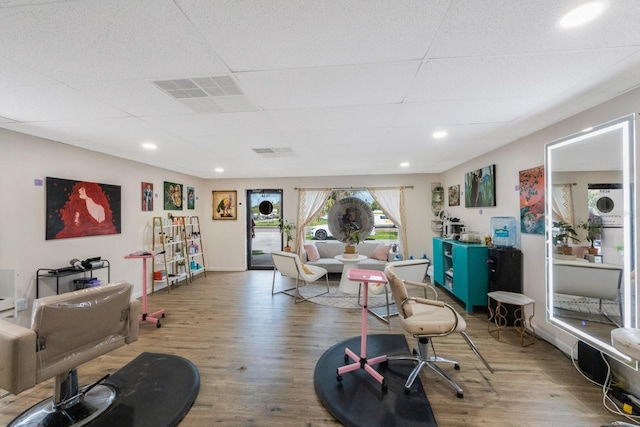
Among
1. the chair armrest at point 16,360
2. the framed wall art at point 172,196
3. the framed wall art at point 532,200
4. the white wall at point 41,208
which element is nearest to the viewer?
the chair armrest at point 16,360

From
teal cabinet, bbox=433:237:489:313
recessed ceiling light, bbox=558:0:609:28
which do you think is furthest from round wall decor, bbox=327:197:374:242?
recessed ceiling light, bbox=558:0:609:28

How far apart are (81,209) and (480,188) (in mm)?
5854

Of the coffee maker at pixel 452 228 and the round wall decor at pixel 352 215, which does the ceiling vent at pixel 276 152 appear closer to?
the round wall decor at pixel 352 215

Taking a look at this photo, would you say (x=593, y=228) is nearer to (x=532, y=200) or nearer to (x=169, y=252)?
(x=532, y=200)

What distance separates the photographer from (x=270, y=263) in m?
6.44

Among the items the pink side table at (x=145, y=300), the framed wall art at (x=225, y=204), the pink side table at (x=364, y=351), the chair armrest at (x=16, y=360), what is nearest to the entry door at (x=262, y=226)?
the framed wall art at (x=225, y=204)

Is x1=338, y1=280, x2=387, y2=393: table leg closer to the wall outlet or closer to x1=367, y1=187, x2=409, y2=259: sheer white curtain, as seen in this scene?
the wall outlet

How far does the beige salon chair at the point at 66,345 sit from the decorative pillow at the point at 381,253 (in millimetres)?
4473

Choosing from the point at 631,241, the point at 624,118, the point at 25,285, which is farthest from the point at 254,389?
the point at 624,118

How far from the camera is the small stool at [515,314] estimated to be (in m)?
2.73

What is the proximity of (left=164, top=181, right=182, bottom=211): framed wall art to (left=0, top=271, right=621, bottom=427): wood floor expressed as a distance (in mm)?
2347

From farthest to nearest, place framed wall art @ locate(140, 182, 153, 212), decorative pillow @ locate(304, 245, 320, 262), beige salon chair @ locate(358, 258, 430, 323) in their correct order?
decorative pillow @ locate(304, 245, 320, 262), framed wall art @ locate(140, 182, 153, 212), beige salon chair @ locate(358, 258, 430, 323)

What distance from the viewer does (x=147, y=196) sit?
4562 millimetres

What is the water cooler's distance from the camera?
10.2ft
